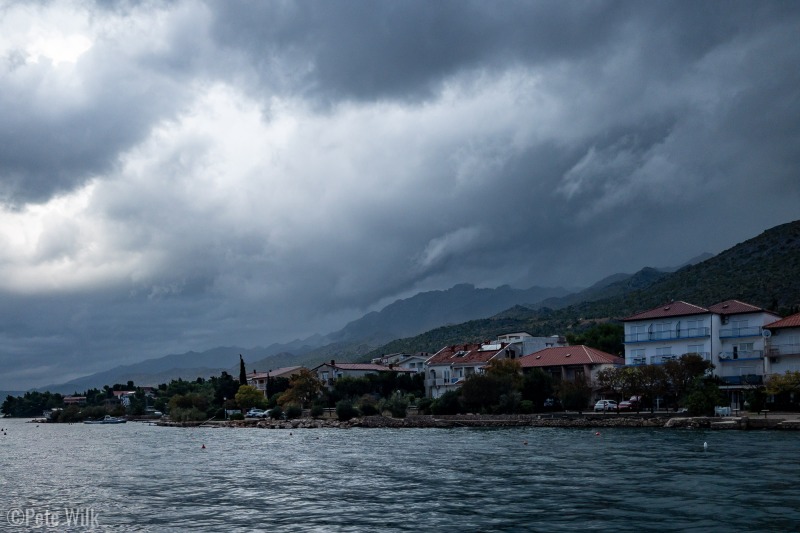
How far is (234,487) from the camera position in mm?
39844

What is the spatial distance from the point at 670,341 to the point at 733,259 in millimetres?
75482

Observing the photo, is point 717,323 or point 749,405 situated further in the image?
point 717,323

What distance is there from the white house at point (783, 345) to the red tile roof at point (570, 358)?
78.7ft

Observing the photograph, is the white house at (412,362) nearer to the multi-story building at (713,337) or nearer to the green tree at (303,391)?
the green tree at (303,391)

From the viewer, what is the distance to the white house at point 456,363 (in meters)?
128

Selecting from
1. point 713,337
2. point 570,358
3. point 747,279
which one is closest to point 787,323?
point 713,337

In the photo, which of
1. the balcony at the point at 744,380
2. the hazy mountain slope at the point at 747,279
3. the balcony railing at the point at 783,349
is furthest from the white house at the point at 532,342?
the balcony railing at the point at 783,349

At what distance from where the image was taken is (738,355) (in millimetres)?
89000

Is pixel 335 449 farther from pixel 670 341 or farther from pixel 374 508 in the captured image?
pixel 670 341

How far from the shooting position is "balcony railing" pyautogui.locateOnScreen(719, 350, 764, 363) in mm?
86856

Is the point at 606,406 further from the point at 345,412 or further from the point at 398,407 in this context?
the point at 345,412

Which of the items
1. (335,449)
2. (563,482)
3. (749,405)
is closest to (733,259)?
(749,405)

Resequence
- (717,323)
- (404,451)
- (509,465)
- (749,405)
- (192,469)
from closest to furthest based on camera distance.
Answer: (509,465) → (192,469) → (404,451) → (749,405) → (717,323)

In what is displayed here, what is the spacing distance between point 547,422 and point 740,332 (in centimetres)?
2766
